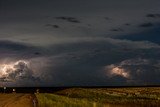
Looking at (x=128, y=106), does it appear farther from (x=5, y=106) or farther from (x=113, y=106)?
(x=5, y=106)

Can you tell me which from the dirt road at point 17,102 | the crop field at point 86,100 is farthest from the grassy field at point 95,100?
the dirt road at point 17,102

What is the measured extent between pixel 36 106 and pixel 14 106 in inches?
218

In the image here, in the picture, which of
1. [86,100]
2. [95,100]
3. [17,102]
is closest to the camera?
[86,100]

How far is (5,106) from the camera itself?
58.7m

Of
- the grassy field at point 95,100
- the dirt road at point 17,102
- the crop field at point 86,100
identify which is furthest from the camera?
the dirt road at point 17,102

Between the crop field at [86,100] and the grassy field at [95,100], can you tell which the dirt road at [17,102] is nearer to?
the crop field at [86,100]

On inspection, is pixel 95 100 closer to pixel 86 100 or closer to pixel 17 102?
pixel 86 100

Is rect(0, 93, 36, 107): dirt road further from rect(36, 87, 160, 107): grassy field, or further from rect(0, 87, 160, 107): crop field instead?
rect(36, 87, 160, 107): grassy field

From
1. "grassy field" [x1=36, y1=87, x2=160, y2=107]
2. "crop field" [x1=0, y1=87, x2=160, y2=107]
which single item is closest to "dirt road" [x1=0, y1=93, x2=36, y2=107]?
"crop field" [x1=0, y1=87, x2=160, y2=107]

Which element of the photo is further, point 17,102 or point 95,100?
point 17,102

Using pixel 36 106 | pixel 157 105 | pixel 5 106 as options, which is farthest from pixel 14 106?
pixel 157 105

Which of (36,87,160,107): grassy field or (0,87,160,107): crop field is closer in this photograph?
(0,87,160,107): crop field

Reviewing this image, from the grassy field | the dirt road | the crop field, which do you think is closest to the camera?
the crop field

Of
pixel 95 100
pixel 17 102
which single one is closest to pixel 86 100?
pixel 95 100
